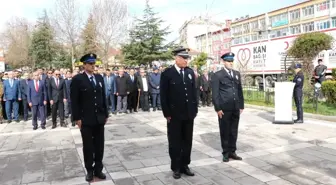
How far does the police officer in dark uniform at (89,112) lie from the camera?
4.73 meters

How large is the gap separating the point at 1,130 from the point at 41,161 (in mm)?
4384

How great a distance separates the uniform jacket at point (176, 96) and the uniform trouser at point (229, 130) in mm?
956

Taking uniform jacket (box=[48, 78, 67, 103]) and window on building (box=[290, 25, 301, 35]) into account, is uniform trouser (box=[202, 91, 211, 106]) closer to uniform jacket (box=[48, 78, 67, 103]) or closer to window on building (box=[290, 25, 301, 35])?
uniform jacket (box=[48, 78, 67, 103])

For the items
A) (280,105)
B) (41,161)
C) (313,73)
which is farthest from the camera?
(313,73)

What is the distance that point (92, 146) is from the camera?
4812mm

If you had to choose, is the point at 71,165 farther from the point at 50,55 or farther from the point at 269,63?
the point at 50,55

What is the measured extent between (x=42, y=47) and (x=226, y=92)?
37.4 metres

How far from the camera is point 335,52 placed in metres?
15.9

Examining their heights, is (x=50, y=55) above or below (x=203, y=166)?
above

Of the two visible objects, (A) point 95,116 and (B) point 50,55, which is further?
(B) point 50,55

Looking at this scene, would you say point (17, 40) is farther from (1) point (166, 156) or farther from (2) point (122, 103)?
(1) point (166, 156)

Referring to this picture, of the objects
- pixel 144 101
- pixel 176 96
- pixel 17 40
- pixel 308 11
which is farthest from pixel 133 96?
pixel 308 11

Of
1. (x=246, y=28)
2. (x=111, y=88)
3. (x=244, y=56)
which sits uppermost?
(x=246, y=28)

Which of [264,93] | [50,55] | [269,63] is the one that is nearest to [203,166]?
[264,93]
